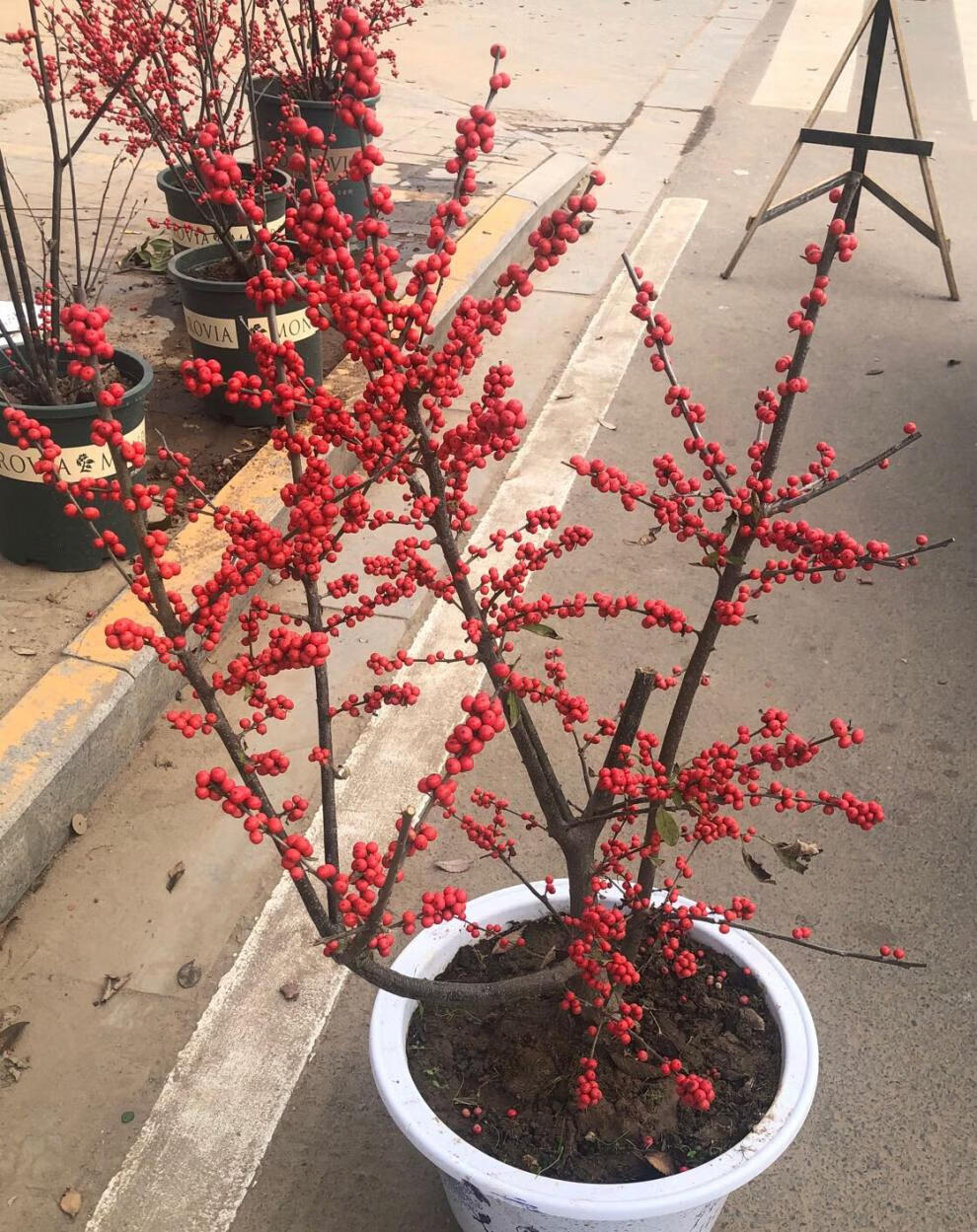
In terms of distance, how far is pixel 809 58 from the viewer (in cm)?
1141

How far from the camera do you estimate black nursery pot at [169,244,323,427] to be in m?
4.29

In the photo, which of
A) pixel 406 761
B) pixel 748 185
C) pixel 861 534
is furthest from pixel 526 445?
pixel 748 185

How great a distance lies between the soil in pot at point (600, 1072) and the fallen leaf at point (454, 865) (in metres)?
0.83

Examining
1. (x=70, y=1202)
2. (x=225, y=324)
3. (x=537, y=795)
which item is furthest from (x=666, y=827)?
(x=225, y=324)

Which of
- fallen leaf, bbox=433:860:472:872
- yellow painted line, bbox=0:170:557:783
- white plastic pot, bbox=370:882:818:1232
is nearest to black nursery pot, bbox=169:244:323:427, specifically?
yellow painted line, bbox=0:170:557:783

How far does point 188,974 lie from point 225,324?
2492mm

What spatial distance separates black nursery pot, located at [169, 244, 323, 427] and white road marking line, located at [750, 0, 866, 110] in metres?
6.84

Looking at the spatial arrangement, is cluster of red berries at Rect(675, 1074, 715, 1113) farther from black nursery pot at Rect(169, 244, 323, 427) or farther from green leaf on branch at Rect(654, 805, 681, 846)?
black nursery pot at Rect(169, 244, 323, 427)

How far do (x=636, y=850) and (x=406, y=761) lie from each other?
4.91 ft

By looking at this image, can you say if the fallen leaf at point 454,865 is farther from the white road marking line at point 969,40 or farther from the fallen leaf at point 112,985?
the white road marking line at point 969,40

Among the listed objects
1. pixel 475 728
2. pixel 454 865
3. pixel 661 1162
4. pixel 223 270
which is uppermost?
pixel 475 728

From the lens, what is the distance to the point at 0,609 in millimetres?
3471

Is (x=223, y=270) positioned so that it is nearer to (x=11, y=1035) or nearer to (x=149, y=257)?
(x=149, y=257)

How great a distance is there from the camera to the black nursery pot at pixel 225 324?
4.29m
